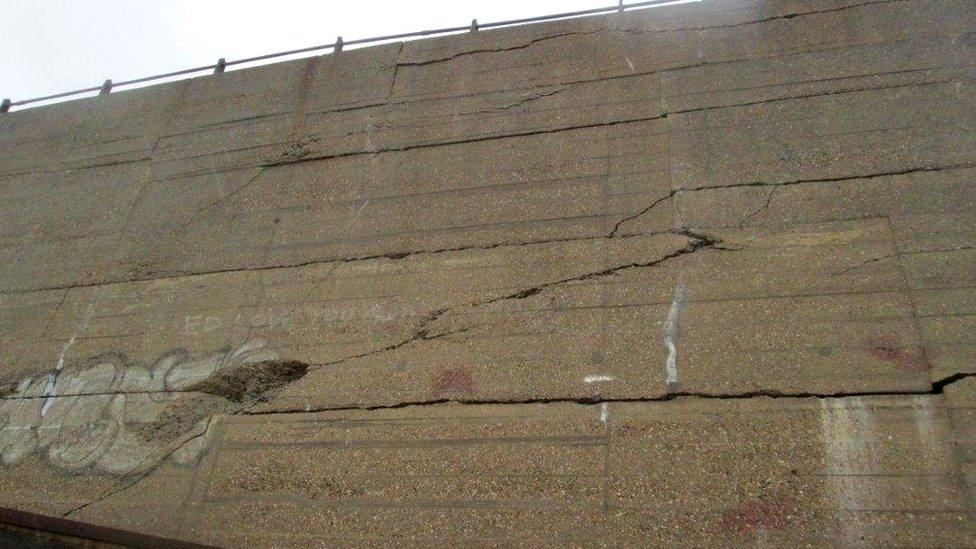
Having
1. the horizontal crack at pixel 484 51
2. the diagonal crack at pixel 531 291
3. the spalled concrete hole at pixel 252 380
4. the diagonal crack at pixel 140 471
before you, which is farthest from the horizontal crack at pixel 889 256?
the diagonal crack at pixel 140 471

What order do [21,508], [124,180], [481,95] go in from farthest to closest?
[124,180] < [481,95] < [21,508]

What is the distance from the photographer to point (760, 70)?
4.46 m

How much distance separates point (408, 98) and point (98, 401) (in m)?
2.73

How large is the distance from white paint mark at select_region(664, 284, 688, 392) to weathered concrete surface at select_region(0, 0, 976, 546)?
19 millimetres

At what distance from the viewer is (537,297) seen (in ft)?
13.4

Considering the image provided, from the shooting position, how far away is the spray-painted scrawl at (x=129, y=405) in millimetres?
4230

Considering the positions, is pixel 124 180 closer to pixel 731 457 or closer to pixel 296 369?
pixel 296 369

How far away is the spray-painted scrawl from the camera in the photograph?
167 inches

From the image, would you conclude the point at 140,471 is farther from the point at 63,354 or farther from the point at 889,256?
the point at 889,256

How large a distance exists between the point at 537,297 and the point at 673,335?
76 cm

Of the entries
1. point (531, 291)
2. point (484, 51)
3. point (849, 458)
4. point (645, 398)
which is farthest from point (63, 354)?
point (849, 458)

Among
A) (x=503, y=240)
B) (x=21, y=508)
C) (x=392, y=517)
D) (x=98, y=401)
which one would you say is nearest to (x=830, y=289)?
(x=503, y=240)

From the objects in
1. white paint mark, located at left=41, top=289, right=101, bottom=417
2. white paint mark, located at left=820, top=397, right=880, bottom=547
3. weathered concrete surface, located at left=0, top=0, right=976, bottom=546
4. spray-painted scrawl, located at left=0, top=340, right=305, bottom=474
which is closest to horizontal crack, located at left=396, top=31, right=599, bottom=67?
weathered concrete surface, located at left=0, top=0, right=976, bottom=546

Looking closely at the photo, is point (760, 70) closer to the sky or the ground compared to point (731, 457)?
closer to the sky
